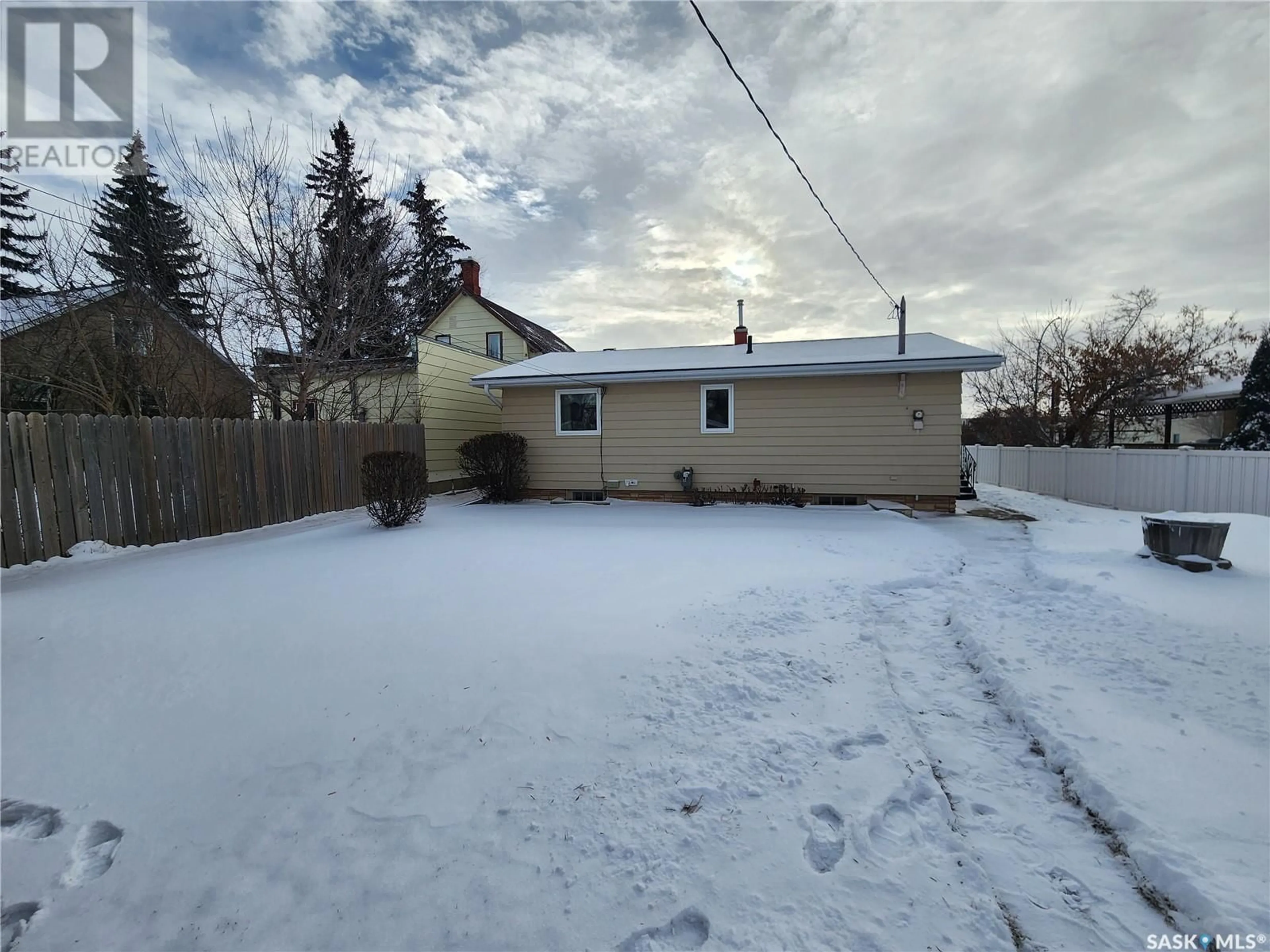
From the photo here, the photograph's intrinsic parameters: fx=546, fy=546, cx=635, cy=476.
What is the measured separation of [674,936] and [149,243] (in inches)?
494

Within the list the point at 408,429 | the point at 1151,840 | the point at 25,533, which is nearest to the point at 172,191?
the point at 408,429

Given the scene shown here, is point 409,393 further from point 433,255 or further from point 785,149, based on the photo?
point 433,255

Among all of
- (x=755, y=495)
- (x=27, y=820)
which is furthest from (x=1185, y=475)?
(x=27, y=820)

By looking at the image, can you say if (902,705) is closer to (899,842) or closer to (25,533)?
(899,842)

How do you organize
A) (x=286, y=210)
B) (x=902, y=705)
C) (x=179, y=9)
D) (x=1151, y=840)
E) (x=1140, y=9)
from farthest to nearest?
(x=286, y=210)
(x=179, y=9)
(x=1140, y=9)
(x=902, y=705)
(x=1151, y=840)

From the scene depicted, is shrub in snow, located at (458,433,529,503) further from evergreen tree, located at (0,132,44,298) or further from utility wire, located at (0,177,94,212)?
evergreen tree, located at (0,132,44,298)

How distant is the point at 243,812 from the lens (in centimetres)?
207

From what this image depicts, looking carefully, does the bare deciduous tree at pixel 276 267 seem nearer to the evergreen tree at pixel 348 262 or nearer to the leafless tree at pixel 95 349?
the evergreen tree at pixel 348 262

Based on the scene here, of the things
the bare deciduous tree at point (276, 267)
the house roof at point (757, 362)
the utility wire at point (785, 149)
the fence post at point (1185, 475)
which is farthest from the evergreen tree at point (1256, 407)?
the bare deciduous tree at point (276, 267)

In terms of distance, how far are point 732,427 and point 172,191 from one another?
10.4 metres

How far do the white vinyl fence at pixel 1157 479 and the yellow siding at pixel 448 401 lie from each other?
12.2m

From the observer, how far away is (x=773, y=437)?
1029cm

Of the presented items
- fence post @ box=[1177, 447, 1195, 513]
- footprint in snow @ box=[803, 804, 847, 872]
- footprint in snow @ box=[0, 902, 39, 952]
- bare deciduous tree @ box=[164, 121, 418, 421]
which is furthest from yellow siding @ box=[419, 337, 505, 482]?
fence post @ box=[1177, 447, 1195, 513]

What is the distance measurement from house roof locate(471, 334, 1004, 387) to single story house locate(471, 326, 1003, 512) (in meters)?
0.03
